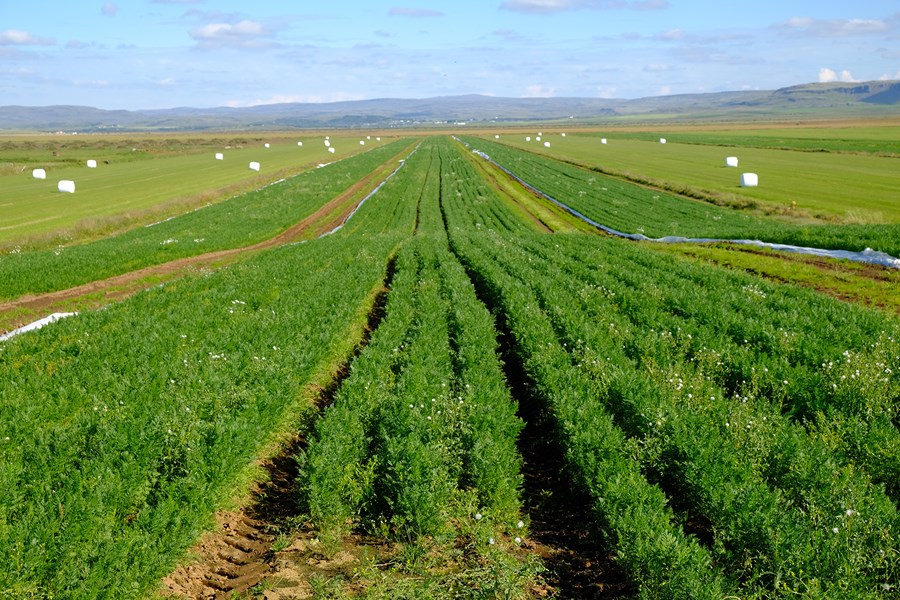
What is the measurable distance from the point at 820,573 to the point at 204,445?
7.45 meters

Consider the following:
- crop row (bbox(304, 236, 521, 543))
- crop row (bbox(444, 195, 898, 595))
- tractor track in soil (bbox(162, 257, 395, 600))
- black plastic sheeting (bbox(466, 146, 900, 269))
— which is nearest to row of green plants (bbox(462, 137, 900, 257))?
black plastic sheeting (bbox(466, 146, 900, 269))

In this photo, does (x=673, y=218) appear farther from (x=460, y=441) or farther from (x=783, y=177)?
(x=460, y=441)

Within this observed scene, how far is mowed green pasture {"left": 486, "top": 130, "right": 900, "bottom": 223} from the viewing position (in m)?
39.8

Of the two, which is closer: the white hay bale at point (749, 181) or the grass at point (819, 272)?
the grass at point (819, 272)

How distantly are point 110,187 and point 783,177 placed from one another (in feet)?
213

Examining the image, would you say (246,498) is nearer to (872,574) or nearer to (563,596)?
(563,596)

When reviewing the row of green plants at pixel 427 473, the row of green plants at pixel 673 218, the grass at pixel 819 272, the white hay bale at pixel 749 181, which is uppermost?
the white hay bale at pixel 749 181

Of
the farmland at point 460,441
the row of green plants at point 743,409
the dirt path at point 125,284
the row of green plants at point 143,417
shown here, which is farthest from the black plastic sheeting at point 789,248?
the row of green plants at point 143,417

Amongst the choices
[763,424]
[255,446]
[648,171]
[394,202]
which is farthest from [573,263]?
[648,171]

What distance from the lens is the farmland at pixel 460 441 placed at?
6438mm

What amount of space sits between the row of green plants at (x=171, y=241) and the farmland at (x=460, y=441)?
718 cm

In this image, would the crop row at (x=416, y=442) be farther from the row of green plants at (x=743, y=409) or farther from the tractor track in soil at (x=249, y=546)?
the row of green plants at (x=743, y=409)

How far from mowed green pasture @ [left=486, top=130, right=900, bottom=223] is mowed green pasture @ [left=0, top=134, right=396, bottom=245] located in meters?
42.5

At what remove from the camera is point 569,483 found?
896 cm
